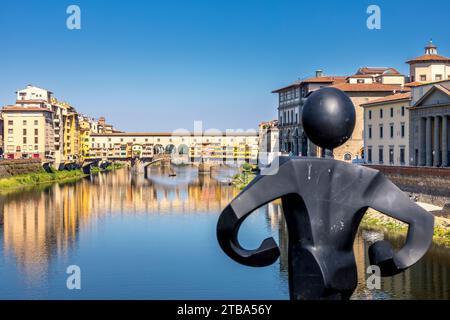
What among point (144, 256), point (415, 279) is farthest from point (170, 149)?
point (415, 279)

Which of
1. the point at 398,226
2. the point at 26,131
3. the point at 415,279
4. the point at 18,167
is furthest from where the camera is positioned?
the point at 26,131

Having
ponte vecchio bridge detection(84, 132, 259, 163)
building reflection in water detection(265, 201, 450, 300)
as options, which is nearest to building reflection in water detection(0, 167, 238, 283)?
building reflection in water detection(265, 201, 450, 300)

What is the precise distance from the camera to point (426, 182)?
3073cm

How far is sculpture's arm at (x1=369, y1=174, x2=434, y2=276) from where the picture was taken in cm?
464

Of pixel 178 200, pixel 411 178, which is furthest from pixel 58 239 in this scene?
pixel 178 200

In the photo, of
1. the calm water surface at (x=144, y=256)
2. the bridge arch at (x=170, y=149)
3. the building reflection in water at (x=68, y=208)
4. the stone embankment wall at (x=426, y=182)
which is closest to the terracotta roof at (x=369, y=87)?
the building reflection in water at (x=68, y=208)

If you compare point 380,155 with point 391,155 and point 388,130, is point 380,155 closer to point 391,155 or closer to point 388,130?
point 391,155

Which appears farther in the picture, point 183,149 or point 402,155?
point 183,149

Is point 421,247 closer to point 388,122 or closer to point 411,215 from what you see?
point 411,215

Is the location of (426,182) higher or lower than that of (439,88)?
lower

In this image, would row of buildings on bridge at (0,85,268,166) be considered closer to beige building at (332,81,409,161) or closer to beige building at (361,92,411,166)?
beige building at (332,81,409,161)

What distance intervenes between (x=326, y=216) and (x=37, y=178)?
2395 inches

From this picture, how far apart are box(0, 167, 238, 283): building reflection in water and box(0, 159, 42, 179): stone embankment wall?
391 cm

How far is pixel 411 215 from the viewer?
15.4 feet
